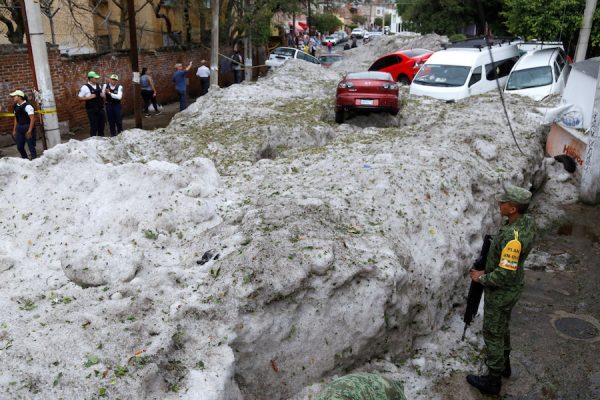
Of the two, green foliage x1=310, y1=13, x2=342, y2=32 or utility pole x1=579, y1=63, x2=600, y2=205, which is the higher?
green foliage x1=310, y1=13, x2=342, y2=32

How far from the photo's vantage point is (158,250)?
5.32 meters

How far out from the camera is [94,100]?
1211 cm

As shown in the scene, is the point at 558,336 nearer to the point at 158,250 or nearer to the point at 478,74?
the point at 158,250

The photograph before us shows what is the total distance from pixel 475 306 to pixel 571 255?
134 inches

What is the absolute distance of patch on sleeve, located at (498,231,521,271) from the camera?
4.57m

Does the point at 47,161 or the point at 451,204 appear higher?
the point at 47,161

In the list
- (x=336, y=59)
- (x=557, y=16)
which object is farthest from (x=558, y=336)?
(x=336, y=59)

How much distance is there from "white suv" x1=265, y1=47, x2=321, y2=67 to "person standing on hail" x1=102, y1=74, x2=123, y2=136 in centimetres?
1400

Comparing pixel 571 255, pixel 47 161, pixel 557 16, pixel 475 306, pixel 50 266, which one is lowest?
pixel 571 255

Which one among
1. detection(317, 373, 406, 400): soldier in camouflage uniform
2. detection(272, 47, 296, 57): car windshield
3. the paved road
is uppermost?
detection(317, 373, 406, 400): soldier in camouflage uniform

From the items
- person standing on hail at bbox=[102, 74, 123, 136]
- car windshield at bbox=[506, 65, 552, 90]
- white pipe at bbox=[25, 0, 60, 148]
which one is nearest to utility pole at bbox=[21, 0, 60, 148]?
white pipe at bbox=[25, 0, 60, 148]

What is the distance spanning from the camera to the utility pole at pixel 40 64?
32.8 feet

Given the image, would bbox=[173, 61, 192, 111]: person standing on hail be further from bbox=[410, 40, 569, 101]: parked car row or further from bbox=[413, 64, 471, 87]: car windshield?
bbox=[413, 64, 471, 87]: car windshield

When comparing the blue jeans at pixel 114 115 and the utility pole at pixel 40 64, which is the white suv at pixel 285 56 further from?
the utility pole at pixel 40 64
